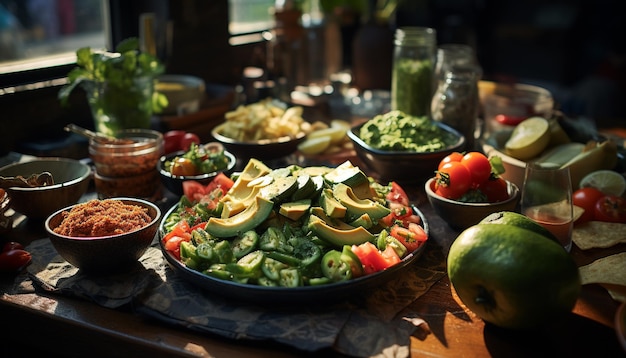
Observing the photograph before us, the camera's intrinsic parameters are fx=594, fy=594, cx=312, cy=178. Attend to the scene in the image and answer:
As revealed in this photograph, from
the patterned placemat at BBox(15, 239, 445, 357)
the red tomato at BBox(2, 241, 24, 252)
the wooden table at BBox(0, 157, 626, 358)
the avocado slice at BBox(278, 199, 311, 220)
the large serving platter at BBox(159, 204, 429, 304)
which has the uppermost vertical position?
the avocado slice at BBox(278, 199, 311, 220)

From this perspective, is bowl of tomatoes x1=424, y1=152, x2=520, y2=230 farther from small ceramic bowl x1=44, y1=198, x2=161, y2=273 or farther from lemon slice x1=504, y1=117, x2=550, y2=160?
small ceramic bowl x1=44, y1=198, x2=161, y2=273

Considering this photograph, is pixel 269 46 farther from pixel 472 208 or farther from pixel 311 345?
pixel 311 345

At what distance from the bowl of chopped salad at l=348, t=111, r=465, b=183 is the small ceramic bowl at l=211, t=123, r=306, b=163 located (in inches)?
9.9

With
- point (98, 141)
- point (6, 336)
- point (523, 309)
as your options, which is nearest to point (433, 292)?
point (523, 309)

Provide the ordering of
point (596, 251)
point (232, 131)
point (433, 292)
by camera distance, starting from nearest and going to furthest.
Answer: point (433, 292)
point (596, 251)
point (232, 131)

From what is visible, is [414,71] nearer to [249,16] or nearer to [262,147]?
[262,147]

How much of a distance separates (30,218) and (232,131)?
84 centimetres

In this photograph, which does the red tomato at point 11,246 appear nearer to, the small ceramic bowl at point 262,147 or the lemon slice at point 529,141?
the small ceramic bowl at point 262,147

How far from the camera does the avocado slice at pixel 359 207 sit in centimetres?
160

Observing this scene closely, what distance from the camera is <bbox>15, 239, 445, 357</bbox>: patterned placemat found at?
130cm

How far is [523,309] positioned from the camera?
1.24m

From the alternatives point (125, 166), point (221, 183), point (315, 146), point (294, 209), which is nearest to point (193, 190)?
point (221, 183)

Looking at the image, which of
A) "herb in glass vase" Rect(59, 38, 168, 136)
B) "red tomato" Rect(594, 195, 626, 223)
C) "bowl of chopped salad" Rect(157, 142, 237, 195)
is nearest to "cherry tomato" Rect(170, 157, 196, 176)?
"bowl of chopped salad" Rect(157, 142, 237, 195)

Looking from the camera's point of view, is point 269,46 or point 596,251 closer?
point 596,251
